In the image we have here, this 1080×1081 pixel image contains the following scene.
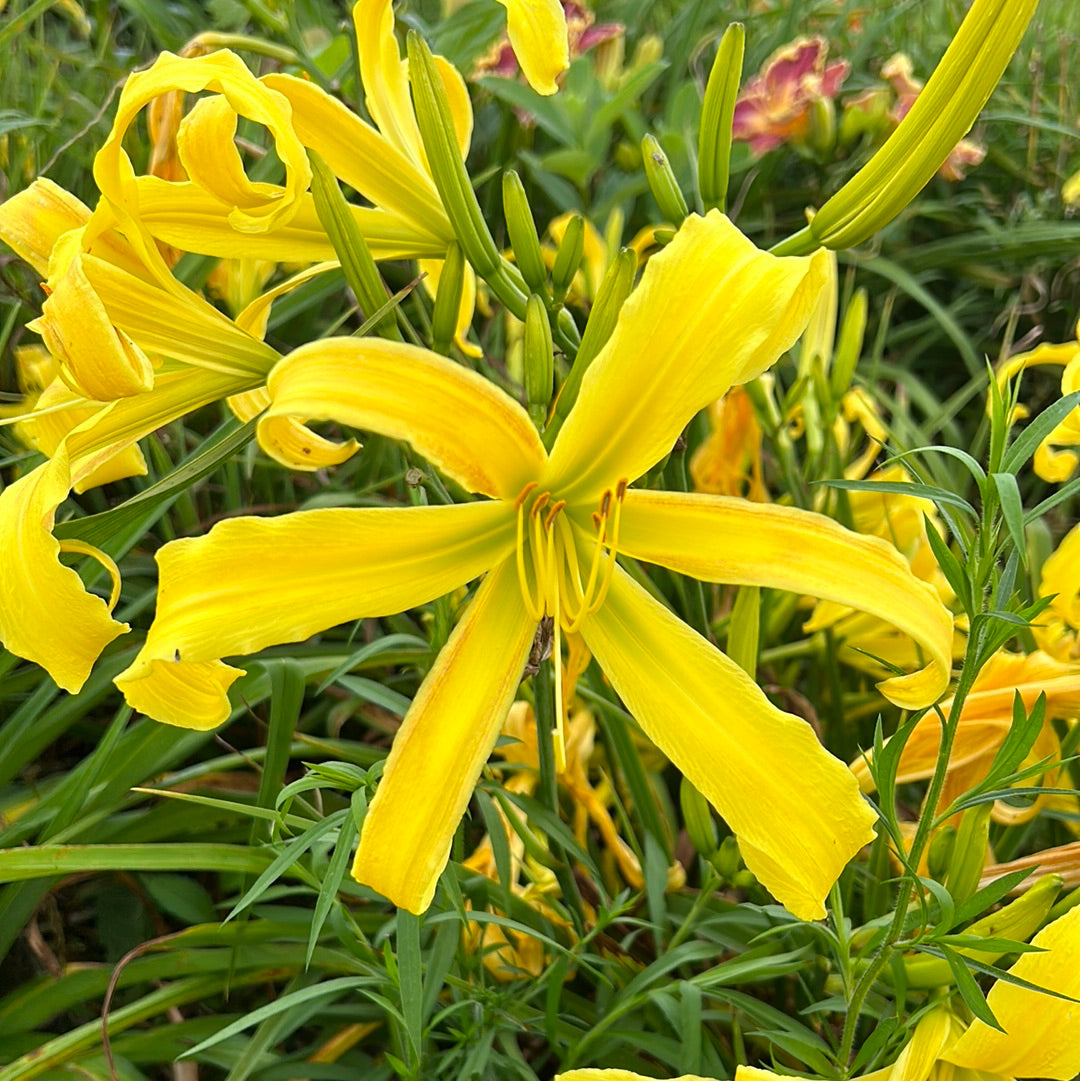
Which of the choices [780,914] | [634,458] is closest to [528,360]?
[634,458]

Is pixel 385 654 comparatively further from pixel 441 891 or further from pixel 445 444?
pixel 445 444

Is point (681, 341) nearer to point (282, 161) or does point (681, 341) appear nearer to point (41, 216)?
point (282, 161)

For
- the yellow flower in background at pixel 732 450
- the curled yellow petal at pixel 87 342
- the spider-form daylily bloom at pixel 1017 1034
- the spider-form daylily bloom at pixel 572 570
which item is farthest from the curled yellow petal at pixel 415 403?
the yellow flower in background at pixel 732 450

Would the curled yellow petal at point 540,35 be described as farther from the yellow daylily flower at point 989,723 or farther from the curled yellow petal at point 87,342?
the yellow daylily flower at point 989,723

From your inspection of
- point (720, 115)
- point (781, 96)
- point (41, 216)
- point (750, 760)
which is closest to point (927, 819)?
point (750, 760)

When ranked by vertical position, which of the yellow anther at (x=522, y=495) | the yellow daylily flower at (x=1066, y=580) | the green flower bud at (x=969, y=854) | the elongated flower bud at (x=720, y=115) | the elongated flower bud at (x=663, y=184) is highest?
the elongated flower bud at (x=720, y=115)

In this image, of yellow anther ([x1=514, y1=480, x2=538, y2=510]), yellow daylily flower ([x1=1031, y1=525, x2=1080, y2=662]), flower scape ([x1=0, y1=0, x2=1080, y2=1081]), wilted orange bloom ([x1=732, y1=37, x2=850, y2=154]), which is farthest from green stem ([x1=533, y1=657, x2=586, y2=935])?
wilted orange bloom ([x1=732, y1=37, x2=850, y2=154])

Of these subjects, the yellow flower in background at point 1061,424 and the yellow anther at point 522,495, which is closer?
the yellow anther at point 522,495
